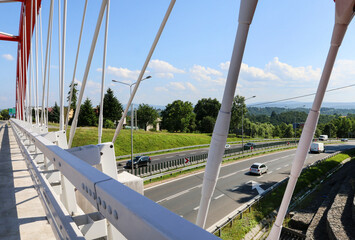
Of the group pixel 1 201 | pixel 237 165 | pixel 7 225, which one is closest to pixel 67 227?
pixel 7 225

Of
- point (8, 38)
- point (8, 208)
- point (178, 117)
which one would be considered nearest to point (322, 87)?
point (8, 208)

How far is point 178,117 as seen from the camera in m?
77.0

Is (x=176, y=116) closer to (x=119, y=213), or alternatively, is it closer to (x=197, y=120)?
(x=197, y=120)

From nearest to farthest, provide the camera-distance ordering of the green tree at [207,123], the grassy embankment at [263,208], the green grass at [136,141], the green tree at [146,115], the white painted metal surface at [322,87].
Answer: the white painted metal surface at [322,87] → the grassy embankment at [263,208] → the green grass at [136,141] → the green tree at [146,115] → the green tree at [207,123]

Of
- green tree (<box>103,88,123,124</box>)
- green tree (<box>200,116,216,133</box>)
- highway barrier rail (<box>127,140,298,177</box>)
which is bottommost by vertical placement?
highway barrier rail (<box>127,140,298,177</box>)

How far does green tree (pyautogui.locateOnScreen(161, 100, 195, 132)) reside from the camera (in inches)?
3002

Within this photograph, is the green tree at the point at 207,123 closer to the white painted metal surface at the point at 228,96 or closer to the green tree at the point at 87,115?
the green tree at the point at 87,115

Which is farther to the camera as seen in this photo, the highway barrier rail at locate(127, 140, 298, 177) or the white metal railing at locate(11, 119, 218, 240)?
the highway barrier rail at locate(127, 140, 298, 177)

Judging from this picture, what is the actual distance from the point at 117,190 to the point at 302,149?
428 centimetres

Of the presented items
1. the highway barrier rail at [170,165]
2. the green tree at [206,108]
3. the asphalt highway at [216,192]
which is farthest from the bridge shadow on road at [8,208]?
the green tree at [206,108]

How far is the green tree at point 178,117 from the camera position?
7625cm

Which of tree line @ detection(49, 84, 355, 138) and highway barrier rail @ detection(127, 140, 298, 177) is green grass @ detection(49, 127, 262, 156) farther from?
tree line @ detection(49, 84, 355, 138)

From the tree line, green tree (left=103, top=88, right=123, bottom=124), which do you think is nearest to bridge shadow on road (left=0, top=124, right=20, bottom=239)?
the tree line

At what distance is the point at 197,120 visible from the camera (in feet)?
290
